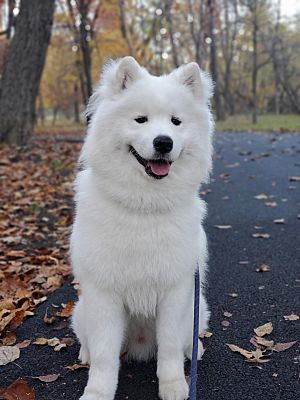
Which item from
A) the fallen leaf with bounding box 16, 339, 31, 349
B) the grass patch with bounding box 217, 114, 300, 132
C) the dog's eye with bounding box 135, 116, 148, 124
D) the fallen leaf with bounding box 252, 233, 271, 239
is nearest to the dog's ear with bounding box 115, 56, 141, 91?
the dog's eye with bounding box 135, 116, 148, 124

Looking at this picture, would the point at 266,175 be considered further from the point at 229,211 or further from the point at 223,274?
the point at 223,274

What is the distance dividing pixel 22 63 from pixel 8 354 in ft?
30.9

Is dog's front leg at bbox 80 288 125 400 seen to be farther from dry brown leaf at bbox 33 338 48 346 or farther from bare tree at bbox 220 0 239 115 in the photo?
bare tree at bbox 220 0 239 115

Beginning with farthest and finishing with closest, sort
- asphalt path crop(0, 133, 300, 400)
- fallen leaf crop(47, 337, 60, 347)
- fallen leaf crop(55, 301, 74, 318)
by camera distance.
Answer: fallen leaf crop(55, 301, 74, 318)
fallen leaf crop(47, 337, 60, 347)
asphalt path crop(0, 133, 300, 400)

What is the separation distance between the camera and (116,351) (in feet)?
8.38

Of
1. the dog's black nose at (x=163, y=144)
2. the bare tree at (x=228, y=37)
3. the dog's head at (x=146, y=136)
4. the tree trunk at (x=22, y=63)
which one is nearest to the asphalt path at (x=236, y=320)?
the dog's head at (x=146, y=136)

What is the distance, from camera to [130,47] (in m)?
24.7

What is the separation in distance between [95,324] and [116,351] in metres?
0.19

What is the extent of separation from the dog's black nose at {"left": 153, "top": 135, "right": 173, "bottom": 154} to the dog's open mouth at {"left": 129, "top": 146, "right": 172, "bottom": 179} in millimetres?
74

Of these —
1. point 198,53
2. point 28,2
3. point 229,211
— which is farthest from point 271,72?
point 229,211

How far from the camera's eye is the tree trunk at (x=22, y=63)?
36.8 feet

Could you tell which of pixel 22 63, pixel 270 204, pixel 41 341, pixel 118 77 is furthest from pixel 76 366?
pixel 22 63

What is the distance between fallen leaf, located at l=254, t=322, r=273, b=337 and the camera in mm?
3306

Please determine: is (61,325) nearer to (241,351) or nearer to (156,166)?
(241,351)
